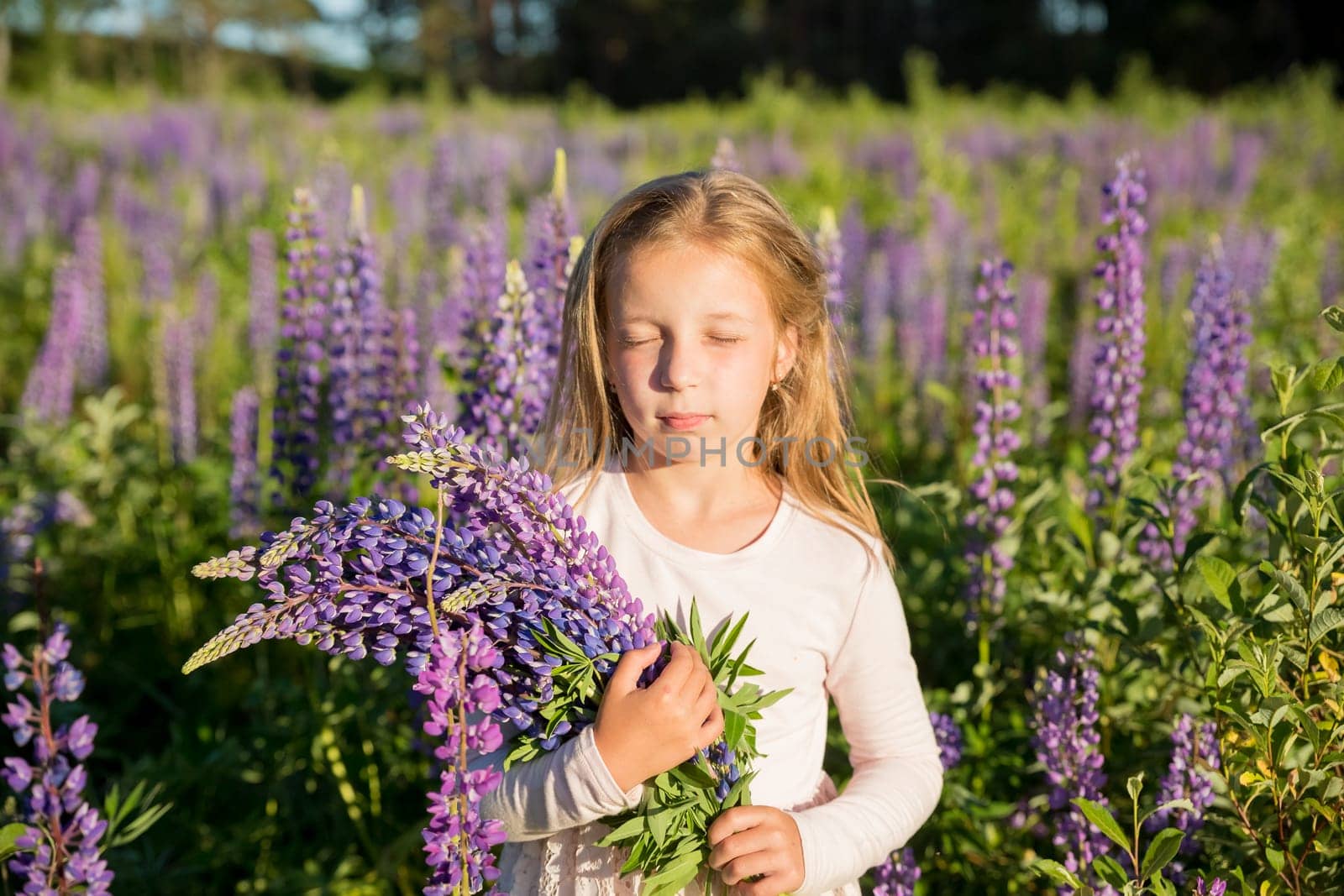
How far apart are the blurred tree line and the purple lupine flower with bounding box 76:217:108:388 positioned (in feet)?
53.1

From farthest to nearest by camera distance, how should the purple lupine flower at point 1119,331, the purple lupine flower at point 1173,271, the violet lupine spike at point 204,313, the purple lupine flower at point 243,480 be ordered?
the purple lupine flower at point 1173,271 → the violet lupine spike at point 204,313 → the purple lupine flower at point 243,480 → the purple lupine flower at point 1119,331

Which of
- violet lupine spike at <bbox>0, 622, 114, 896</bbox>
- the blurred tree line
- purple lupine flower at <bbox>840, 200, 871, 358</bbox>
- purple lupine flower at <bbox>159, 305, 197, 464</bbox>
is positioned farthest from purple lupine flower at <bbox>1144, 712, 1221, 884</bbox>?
the blurred tree line

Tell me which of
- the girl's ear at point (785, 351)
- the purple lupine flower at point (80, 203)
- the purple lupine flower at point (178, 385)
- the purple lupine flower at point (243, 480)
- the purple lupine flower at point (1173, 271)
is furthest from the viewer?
the purple lupine flower at point (80, 203)

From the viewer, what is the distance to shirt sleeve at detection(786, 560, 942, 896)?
1798mm

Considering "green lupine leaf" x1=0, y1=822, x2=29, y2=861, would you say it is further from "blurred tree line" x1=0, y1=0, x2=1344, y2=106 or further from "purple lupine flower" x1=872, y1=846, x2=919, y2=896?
"blurred tree line" x1=0, y1=0, x2=1344, y2=106

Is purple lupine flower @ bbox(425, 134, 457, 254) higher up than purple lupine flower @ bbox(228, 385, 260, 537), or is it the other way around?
purple lupine flower @ bbox(425, 134, 457, 254)

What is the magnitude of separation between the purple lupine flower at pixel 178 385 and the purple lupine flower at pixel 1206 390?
294cm

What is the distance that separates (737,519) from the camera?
1938 mm

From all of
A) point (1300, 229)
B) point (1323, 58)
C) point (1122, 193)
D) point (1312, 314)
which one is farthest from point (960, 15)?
point (1122, 193)

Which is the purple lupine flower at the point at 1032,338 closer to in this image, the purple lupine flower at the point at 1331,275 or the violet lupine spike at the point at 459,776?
the purple lupine flower at the point at 1331,275

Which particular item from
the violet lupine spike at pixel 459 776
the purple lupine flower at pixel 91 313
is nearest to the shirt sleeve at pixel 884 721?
the violet lupine spike at pixel 459 776

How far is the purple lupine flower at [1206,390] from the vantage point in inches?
99.2

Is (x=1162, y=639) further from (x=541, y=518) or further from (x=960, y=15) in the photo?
(x=960, y=15)

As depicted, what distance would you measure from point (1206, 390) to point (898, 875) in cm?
134
